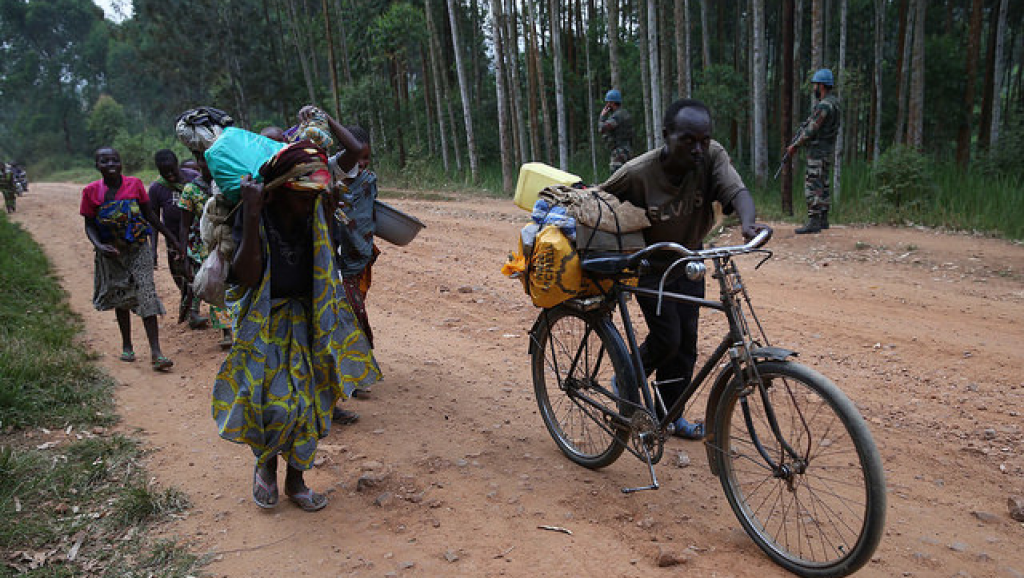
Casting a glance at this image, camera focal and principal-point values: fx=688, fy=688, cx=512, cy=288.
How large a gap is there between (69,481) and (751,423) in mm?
3600

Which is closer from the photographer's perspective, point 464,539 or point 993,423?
point 464,539

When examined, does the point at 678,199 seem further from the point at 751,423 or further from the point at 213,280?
the point at 213,280

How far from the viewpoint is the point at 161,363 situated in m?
6.16

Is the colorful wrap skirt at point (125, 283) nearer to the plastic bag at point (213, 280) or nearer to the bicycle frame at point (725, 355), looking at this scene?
the plastic bag at point (213, 280)

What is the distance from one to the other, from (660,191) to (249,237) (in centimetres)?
201

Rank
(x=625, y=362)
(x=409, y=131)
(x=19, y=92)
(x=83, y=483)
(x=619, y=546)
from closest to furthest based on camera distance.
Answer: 1. (x=619, y=546)
2. (x=625, y=362)
3. (x=83, y=483)
4. (x=409, y=131)
5. (x=19, y=92)

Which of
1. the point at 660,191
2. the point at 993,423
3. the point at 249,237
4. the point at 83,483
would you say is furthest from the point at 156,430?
the point at 993,423

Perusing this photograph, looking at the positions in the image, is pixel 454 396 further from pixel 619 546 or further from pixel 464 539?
pixel 619 546

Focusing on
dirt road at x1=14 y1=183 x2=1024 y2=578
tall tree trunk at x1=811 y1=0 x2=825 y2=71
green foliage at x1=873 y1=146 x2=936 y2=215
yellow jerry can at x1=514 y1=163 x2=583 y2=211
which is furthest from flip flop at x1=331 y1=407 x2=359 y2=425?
tall tree trunk at x1=811 y1=0 x2=825 y2=71

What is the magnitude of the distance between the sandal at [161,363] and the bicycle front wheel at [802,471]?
5.08 m


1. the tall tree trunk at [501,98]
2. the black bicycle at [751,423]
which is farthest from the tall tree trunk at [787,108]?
the black bicycle at [751,423]

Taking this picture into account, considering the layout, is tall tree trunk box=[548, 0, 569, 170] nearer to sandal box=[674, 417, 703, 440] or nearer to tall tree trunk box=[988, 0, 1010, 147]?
tall tree trunk box=[988, 0, 1010, 147]

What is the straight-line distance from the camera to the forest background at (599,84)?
12461 mm

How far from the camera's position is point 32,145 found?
181 feet
